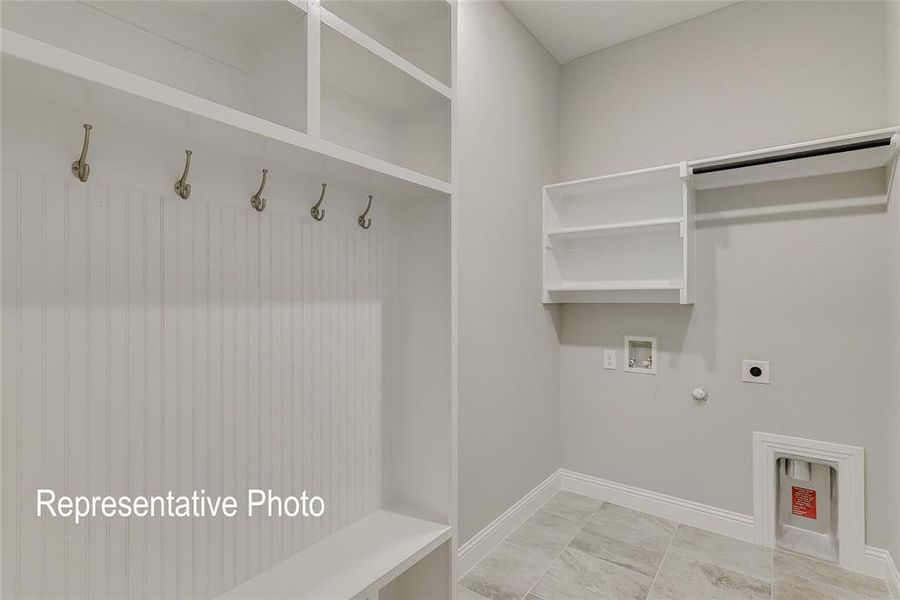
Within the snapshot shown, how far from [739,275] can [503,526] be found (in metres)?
1.78

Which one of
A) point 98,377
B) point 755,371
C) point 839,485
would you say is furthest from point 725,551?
point 98,377

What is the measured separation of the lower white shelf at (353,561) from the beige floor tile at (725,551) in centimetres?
148

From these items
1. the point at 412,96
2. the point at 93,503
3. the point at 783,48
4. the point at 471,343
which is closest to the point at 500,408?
the point at 471,343

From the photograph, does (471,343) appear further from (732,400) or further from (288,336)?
(732,400)

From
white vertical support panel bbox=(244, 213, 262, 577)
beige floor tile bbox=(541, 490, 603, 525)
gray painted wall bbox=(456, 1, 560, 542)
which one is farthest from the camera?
beige floor tile bbox=(541, 490, 603, 525)

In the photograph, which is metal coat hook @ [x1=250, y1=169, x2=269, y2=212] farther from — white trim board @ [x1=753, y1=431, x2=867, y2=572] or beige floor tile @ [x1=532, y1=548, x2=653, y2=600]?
white trim board @ [x1=753, y1=431, x2=867, y2=572]

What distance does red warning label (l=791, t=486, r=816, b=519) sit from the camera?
2229 millimetres

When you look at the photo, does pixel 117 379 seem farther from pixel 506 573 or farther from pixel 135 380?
pixel 506 573

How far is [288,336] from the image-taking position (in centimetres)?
127

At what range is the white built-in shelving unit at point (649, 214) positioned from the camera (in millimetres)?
1966

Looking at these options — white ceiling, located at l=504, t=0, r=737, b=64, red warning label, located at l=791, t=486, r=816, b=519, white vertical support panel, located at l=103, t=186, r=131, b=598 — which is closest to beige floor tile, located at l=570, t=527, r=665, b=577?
red warning label, located at l=791, t=486, r=816, b=519

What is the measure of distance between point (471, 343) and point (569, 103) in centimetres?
180

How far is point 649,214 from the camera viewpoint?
2.56m

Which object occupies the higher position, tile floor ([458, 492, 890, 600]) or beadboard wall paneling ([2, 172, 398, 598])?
beadboard wall paneling ([2, 172, 398, 598])
